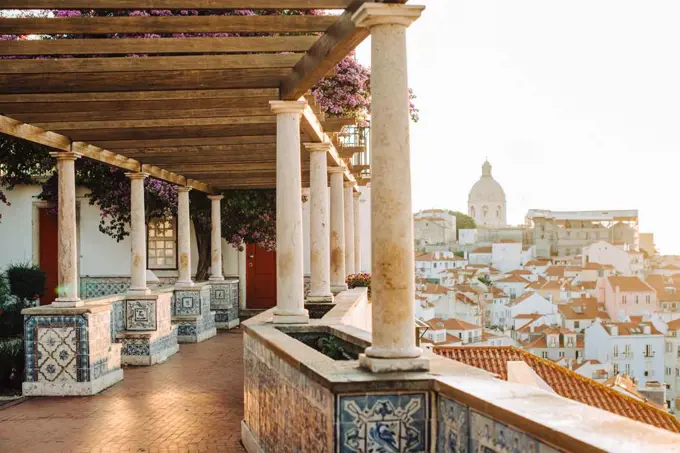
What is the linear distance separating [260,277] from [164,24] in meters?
14.8

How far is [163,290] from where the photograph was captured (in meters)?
13.9

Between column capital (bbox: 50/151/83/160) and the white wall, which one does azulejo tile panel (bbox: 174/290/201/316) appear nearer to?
the white wall

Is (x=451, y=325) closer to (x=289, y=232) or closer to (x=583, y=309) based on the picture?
(x=583, y=309)

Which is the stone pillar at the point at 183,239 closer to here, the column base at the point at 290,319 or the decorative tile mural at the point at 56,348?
the decorative tile mural at the point at 56,348

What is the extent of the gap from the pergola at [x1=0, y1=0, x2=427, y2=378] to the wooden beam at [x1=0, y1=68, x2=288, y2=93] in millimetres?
17

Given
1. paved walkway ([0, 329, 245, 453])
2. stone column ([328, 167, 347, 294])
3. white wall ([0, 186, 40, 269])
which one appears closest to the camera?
paved walkway ([0, 329, 245, 453])

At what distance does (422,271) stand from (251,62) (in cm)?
10888

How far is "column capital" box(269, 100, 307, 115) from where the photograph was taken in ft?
24.9

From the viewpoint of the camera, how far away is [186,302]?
15.6 meters

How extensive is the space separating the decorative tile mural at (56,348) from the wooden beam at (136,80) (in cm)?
333

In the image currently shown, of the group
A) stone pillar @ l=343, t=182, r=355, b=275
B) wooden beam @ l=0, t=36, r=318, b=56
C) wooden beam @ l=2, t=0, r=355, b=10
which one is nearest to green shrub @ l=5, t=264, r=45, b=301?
stone pillar @ l=343, t=182, r=355, b=275

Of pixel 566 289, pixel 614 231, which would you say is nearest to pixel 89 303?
pixel 566 289

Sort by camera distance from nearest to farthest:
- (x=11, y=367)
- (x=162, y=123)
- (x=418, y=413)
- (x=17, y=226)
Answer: (x=418, y=413) → (x=162, y=123) → (x=11, y=367) → (x=17, y=226)

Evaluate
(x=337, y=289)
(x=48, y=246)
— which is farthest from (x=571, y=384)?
(x=48, y=246)
